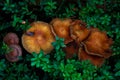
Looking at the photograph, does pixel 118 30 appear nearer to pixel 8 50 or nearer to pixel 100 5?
pixel 100 5

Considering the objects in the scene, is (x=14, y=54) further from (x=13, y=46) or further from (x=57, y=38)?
(x=57, y=38)

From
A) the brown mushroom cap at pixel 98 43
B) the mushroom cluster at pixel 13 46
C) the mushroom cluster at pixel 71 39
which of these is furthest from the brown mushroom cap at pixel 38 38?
the brown mushroom cap at pixel 98 43

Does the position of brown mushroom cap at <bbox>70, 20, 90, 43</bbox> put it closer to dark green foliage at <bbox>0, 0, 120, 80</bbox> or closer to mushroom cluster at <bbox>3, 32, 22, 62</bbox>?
dark green foliage at <bbox>0, 0, 120, 80</bbox>

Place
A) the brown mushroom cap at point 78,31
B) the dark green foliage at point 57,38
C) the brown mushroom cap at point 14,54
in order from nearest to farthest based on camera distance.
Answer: the dark green foliage at point 57,38
the brown mushroom cap at point 14,54
the brown mushroom cap at point 78,31

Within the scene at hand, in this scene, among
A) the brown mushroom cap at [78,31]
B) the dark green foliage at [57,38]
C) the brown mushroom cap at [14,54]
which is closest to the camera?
the dark green foliage at [57,38]

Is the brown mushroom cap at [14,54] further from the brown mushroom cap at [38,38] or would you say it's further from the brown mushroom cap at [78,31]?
the brown mushroom cap at [78,31]

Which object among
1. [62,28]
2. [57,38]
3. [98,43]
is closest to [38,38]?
[62,28]

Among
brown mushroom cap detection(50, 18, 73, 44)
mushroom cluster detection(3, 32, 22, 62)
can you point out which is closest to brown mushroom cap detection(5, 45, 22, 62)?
mushroom cluster detection(3, 32, 22, 62)
